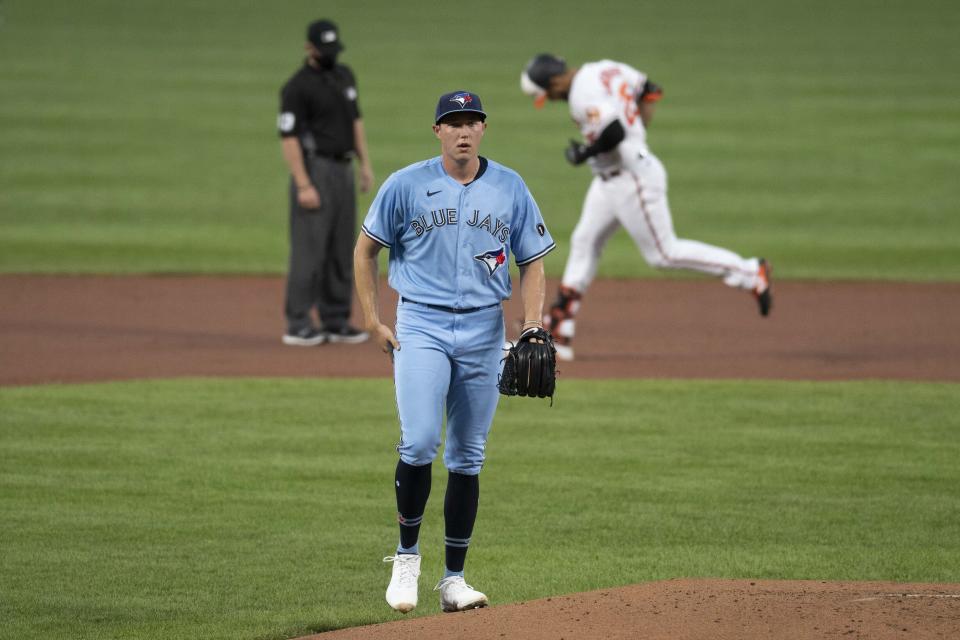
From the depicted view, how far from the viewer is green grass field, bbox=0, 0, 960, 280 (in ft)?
57.4

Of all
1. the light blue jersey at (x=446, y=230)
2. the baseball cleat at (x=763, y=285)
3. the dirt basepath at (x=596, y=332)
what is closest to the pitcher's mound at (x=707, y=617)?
the light blue jersey at (x=446, y=230)

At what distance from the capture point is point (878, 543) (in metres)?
6.79

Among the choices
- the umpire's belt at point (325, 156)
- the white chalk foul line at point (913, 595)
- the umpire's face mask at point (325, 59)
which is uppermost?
the umpire's face mask at point (325, 59)

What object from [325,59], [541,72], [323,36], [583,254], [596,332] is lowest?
[596,332]

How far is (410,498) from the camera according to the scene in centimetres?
593

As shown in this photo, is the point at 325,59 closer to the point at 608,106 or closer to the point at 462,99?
the point at 608,106

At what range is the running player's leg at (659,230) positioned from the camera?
416 inches

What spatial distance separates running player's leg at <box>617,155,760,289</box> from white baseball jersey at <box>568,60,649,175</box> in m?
0.14

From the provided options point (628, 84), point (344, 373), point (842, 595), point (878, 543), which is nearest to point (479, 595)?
point (842, 595)

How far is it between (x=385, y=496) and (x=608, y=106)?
3777mm

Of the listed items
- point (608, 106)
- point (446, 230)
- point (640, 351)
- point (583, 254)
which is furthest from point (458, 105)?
point (640, 351)

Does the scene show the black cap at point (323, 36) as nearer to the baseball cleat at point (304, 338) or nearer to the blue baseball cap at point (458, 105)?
the baseball cleat at point (304, 338)

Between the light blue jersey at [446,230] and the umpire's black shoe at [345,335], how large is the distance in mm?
5897

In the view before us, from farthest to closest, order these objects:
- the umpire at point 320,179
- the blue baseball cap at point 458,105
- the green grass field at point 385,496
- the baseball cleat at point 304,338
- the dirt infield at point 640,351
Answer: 1. the baseball cleat at point 304,338
2. the umpire at point 320,179
3. the green grass field at point 385,496
4. the blue baseball cap at point 458,105
5. the dirt infield at point 640,351
